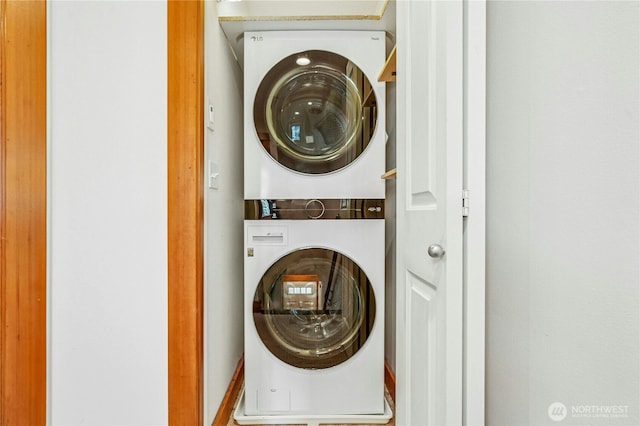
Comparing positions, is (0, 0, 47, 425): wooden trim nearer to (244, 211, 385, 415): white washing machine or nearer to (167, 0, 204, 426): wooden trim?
(167, 0, 204, 426): wooden trim

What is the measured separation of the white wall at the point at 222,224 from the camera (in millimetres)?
1383

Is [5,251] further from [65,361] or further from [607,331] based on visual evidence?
[607,331]

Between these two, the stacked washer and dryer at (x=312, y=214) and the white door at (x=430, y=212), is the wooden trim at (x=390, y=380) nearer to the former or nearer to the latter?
the stacked washer and dryer at (x=312, y=214)

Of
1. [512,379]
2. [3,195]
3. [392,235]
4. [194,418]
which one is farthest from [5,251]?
[392,235]

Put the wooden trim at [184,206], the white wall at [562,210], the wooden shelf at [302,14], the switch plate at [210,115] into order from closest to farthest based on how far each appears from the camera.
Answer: the white wall at [562,210], the wooden trim at [184,206], the switch plate at [210,115], the wooden shelf at [302,14]

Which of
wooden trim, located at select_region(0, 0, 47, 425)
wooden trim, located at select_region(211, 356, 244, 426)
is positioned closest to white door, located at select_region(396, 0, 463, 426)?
wooden trim, located at select_region(211, 356, 244, 426)

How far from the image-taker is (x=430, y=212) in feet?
3.03

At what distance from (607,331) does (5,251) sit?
1429 millimetres

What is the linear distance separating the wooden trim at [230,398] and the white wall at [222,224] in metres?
0.04

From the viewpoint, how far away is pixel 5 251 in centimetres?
105

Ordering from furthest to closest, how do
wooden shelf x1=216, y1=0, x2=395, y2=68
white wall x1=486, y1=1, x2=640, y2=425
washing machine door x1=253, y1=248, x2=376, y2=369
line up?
1. washing machine door x1=253, y1=248, x2=376, y2=369
2. wooden shelf x1=216, y1=0, x2=395, y2=68
3. white wall x1=486, y1=1, x2=640, y2=425

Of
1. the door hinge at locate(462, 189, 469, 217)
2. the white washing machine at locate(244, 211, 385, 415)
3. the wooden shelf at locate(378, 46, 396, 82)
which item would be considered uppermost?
the wooden shelf at locate(378, 46, 396, 82)

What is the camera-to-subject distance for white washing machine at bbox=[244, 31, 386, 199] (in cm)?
167

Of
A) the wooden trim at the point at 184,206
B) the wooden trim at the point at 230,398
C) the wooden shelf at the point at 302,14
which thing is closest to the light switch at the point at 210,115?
the wooden trim at the point at 184,206
